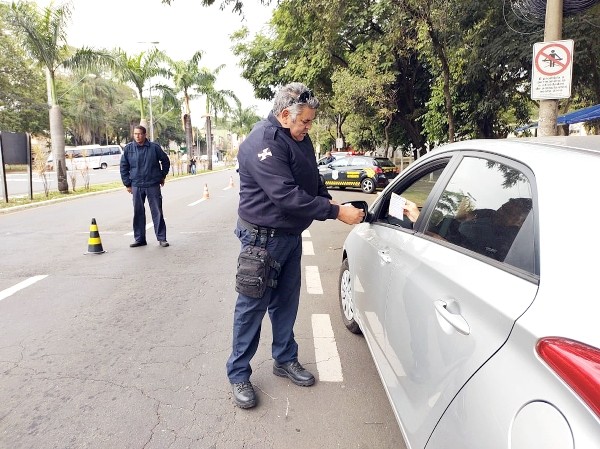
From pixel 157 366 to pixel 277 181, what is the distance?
5.54ft

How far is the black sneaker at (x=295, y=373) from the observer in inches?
112

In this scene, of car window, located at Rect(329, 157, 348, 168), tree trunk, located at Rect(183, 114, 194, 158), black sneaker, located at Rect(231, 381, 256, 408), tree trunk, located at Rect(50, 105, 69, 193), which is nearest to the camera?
black sneaker, located at Rect(231, 381, 256, 408)

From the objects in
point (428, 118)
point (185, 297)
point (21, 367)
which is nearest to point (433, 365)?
point (21, 367)

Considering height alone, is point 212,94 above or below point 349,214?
above

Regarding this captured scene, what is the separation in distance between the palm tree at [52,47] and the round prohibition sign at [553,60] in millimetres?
14422

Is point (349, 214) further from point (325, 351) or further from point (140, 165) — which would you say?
point (140, 165)

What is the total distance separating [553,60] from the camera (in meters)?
5.30

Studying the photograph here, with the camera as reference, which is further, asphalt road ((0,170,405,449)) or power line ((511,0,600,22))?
power line ((511,0,600,22))

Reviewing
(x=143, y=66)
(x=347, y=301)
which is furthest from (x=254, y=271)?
(x=143, y=66)

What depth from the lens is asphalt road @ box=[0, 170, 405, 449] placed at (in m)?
2.37

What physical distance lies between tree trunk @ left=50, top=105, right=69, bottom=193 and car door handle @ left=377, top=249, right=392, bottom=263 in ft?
52.7

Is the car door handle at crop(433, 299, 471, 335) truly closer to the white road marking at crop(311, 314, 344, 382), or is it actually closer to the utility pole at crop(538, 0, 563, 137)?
the white road marking at crop(311, 314, 344, 382)

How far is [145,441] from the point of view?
90.3 inches

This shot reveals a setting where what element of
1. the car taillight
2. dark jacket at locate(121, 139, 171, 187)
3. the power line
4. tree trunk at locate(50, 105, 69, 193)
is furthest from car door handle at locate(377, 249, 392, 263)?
tree trunk at locate(50, 105, 69, 193)
